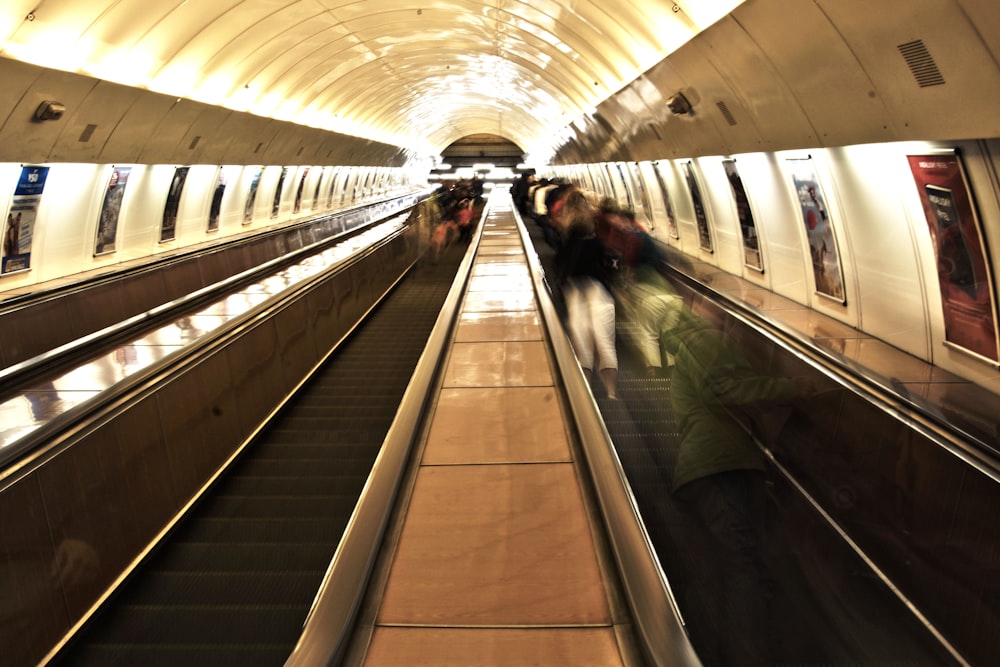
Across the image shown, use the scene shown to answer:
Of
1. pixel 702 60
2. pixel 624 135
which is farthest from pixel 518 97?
pixel 702 60

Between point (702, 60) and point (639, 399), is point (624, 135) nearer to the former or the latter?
point (702, 60)

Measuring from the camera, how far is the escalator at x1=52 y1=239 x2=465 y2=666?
4.06 metres

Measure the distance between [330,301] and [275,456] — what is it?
385cm

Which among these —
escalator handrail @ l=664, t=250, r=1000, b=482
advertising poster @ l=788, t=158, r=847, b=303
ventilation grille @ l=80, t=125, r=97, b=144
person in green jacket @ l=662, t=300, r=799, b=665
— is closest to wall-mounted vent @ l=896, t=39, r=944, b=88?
escalator handrail @ l=664, t=250, r=1000, b=482

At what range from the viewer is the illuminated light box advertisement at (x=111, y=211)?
15.1 m

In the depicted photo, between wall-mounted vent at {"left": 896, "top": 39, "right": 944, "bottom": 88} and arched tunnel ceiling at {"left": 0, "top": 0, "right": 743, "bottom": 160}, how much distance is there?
2.90 metres

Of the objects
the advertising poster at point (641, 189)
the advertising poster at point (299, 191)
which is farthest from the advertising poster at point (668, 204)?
the advertising poster at point (299, 191)

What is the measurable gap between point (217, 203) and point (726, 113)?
50.1ft

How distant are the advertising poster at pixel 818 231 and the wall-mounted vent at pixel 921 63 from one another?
423 centimetres

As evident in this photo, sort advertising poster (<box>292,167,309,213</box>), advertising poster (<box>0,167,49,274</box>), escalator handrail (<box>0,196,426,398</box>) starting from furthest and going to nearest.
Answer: advertising poster (<box>292,167,309,213</box>)
advertising poster (<box>0,167,49,274</box>)
escalator handrail (<box>0,196,426,398</box>)

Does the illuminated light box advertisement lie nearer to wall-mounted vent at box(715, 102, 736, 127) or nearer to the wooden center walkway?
wall-mounted vent at box(715, 102, 736, 127)

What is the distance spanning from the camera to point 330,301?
1062 cm

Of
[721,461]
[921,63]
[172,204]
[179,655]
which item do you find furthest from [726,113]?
[172,204]

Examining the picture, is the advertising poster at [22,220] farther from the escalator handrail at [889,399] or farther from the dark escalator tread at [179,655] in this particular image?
the escalator handrail at [889,399]
